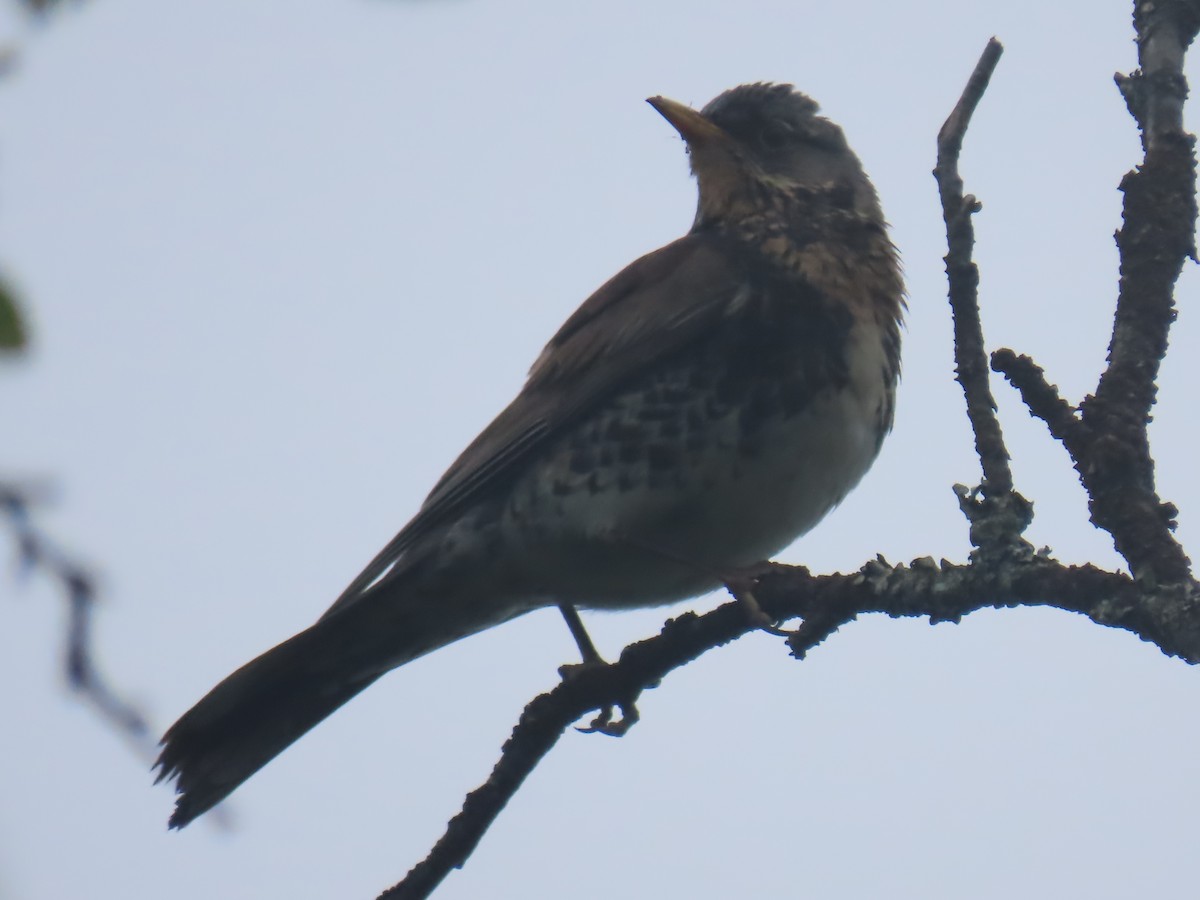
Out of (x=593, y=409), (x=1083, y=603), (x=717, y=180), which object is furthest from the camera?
(x=717, y=180)

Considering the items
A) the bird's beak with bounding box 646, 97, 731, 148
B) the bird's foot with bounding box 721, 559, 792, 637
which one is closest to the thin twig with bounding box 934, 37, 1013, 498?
the bird's foot with bounding box 721, 559, 792, 637

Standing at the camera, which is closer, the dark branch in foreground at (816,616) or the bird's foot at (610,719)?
the dark branch in foreground at (816,616)

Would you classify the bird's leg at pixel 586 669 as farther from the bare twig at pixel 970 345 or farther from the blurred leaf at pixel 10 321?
the blurred leaf at pixel 10 321

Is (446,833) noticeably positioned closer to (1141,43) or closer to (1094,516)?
(1094,516)

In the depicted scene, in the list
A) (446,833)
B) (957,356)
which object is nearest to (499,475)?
(446,833)

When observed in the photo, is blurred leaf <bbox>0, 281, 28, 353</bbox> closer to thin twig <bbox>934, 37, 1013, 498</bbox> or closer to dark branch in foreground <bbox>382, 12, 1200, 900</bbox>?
dark branch in foreground <bbox>382, 12, 1200, 900</bbox>

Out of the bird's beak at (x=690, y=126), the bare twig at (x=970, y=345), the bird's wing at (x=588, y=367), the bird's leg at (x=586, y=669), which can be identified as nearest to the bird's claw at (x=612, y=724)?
the bird's leg at (x=586, y=669)

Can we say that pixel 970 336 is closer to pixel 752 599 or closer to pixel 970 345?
pixel 970 345
